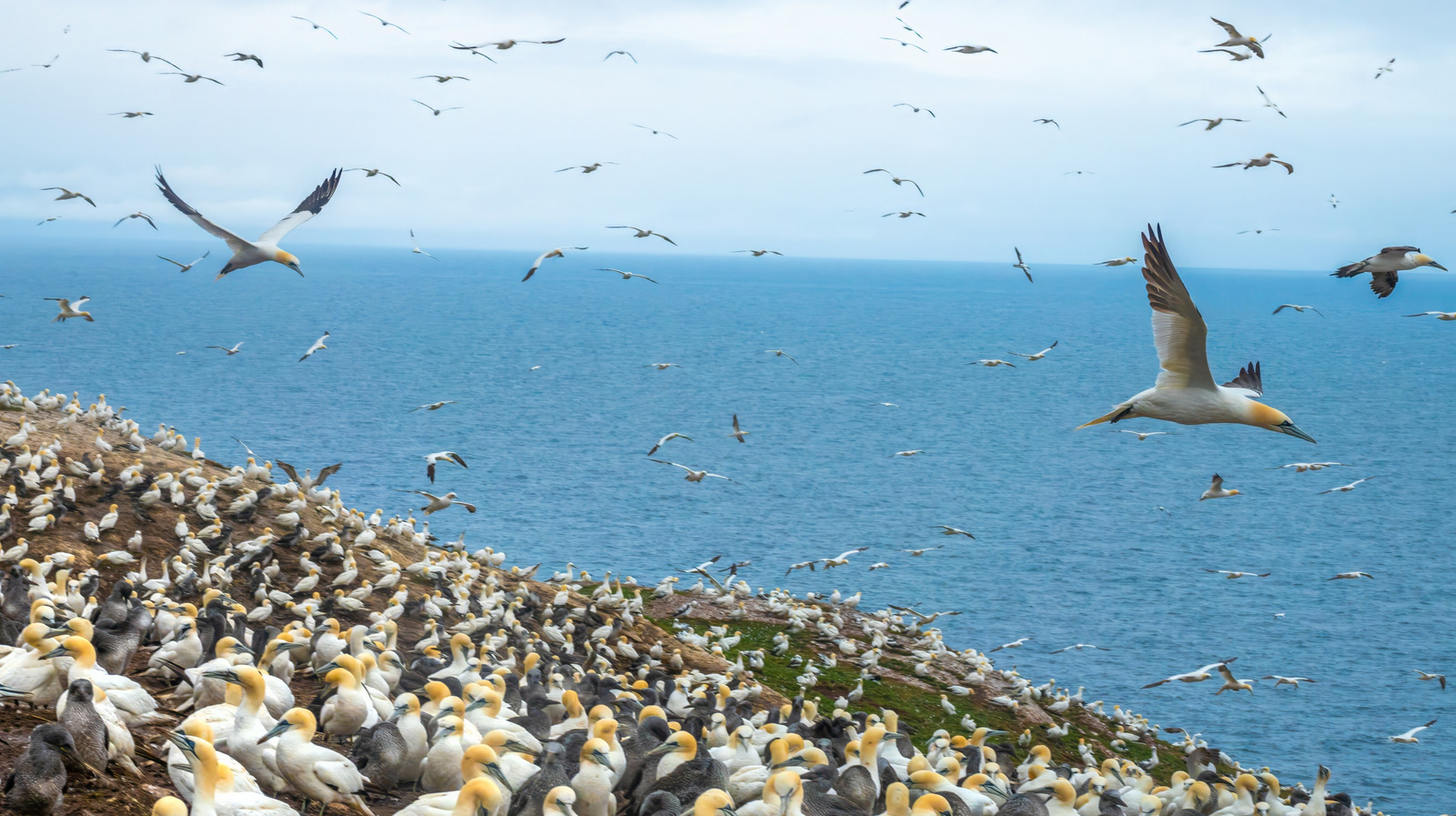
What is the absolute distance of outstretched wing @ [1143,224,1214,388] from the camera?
38.4 feet

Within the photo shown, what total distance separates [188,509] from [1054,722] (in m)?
21.1

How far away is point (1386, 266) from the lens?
14.8m

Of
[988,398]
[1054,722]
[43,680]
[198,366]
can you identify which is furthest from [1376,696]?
[198,366]

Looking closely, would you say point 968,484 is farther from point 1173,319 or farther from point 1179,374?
point 1173,319

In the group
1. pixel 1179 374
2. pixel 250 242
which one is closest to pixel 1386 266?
A: pixel 1179 374

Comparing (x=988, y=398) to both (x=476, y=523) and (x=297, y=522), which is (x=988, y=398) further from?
(x=297, y=522)

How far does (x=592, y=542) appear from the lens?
60344 mm

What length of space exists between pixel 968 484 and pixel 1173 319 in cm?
7193

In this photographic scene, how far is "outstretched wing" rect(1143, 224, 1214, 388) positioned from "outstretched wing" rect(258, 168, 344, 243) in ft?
44.7

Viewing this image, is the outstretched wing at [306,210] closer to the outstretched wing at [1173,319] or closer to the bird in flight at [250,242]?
the bird in flight at [250,242]

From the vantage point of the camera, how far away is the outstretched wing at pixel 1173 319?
11.7 meters

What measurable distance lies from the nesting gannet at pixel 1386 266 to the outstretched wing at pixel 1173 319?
3.31 m

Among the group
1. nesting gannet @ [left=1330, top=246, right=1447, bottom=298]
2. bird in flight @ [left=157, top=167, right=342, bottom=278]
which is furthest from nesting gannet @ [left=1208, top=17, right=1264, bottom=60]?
bird in flight @ [left=157, top=167, right=342, bottom=278]

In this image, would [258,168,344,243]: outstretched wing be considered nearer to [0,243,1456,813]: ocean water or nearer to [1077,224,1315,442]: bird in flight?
[1077,224,1315,442]: bird in flight
